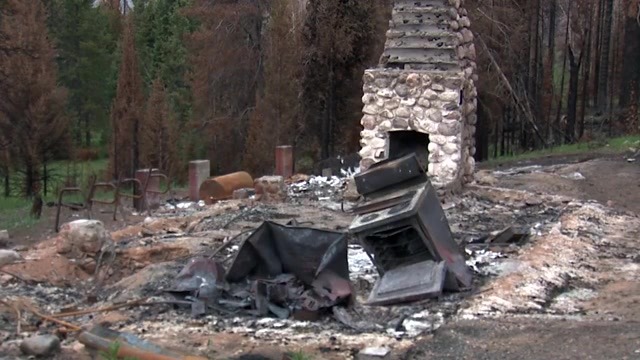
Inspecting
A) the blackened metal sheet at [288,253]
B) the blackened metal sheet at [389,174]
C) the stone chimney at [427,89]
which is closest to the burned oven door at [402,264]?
the blackened metal sheet at [288,253]

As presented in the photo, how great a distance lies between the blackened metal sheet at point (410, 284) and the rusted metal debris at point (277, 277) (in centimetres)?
42

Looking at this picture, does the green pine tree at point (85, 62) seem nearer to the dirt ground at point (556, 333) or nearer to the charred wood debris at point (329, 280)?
the dirt ground at point (556, 333)

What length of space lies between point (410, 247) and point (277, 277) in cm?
146

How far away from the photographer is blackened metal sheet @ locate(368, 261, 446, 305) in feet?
29.2

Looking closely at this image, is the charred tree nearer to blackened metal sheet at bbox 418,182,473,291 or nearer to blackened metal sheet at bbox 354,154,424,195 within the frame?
blackened metal sheet at bbox 354,154,424,195

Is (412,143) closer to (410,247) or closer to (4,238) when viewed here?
(410,247)

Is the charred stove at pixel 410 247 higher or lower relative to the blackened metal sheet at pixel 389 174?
lower

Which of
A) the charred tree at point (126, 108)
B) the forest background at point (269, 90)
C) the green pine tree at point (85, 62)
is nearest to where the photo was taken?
the forest background at point (269, 90)

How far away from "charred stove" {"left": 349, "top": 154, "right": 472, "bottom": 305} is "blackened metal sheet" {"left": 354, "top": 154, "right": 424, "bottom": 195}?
36cm

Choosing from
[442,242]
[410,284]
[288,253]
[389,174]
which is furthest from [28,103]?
[410,284]

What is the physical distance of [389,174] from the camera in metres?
10.3

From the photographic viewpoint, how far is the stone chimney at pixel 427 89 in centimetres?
1452

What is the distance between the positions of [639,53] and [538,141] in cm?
503

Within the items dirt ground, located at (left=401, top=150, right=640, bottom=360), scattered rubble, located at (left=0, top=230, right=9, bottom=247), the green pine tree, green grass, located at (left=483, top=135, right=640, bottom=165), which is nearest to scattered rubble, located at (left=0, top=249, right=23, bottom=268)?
scattered rubble, located at (left=0, top=230, right=9, bottom=247)
